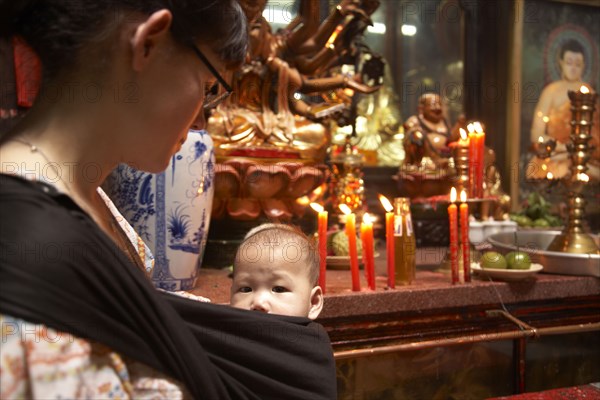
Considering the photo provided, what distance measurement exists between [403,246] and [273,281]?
884 mm

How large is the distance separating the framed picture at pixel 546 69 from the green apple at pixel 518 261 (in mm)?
2713

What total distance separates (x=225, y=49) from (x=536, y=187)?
4554 mm

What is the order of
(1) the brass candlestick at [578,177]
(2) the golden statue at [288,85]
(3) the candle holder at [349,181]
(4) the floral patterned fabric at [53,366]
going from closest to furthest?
(4) the floral patterned fabric at [53,366] → (1) the brass candlestick at [578,177] → (2) the golden statue at [288,85] → (3) the candle holder at [349,181]

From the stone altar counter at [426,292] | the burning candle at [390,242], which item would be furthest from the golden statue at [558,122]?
the burning candle at [390,242]

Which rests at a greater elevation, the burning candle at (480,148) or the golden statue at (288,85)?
the golden statue at (288,85)

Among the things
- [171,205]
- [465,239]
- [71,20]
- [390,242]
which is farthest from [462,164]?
[71,20]

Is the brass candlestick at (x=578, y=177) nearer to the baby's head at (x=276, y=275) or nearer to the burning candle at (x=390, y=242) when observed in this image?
the burning candle at (x=390, y=242)

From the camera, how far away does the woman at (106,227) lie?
21.0 inches

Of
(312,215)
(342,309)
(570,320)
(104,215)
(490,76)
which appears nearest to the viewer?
(104,215)

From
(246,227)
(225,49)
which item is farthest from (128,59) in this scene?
(246,227)

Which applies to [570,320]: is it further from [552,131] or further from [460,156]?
[552,131]

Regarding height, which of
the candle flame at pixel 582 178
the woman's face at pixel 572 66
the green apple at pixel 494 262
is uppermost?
the woman's face at pixel 572 66

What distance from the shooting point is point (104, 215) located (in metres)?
0.83

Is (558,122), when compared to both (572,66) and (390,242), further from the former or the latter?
(390,242)
